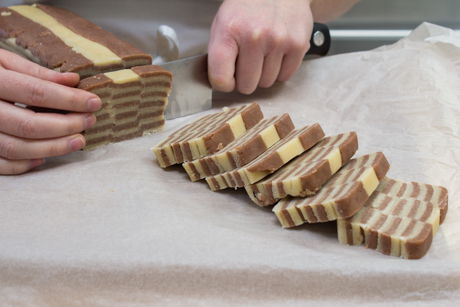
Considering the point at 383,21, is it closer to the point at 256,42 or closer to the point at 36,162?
the point at 256,42

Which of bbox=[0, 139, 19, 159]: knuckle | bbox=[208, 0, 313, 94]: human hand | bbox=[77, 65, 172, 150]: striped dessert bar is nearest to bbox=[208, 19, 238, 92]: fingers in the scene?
bbox=[208, 0, 313, 94]: human hand

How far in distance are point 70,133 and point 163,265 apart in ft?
3.76

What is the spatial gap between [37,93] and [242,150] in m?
1.17

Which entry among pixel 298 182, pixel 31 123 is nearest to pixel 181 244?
pixel 298 182

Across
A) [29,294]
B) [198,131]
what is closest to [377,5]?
[198,131]

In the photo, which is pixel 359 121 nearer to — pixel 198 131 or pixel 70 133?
pixel 198 131

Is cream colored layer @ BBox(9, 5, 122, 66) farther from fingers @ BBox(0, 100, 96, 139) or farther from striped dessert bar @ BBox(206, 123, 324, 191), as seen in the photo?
striped dessert bar @ BBox(206, 123, 324, 191)

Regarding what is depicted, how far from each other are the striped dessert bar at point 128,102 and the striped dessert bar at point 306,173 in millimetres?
1071

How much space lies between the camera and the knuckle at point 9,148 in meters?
2.39

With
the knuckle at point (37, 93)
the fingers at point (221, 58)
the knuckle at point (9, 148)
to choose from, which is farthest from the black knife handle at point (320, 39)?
the knuckle at point (9, 148)

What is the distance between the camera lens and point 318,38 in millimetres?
3873

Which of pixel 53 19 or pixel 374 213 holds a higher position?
pixel 53 19

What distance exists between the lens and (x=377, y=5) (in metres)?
3.93

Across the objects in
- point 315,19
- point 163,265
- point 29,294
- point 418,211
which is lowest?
point 29,294
